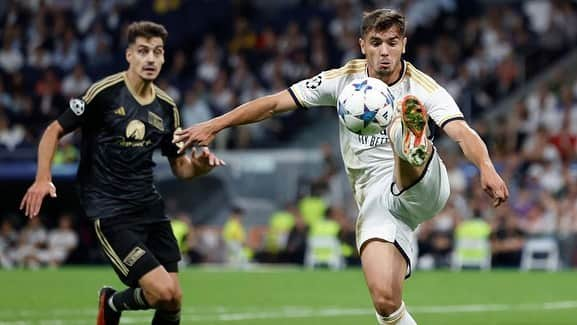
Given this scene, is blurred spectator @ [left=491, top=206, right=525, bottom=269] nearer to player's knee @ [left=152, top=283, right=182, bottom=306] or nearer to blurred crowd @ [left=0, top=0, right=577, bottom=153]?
blurred crowd @ [left=0, top=0, right=577, bottom=153]

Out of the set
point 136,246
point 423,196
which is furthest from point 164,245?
point 423,196

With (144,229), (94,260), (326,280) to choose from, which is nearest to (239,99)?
(94,260)

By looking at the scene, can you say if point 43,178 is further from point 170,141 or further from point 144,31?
point 144,31

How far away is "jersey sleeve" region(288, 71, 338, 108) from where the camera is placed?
7760 millimetres

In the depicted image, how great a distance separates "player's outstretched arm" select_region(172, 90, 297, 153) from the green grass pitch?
4.04 m

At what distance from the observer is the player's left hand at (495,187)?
6641 mm

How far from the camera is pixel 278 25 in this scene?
26781 millimetres

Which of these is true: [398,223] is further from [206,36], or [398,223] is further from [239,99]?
[206,36]

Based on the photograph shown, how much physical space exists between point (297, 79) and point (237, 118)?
16.4 meters

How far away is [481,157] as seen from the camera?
6.98 meters

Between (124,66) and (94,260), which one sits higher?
(124,66)

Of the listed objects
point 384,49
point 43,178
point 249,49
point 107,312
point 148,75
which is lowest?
point 107,312

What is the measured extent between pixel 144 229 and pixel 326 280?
352 inches

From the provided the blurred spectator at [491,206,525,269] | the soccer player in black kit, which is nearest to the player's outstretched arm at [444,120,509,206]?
the soccer player in black kit
